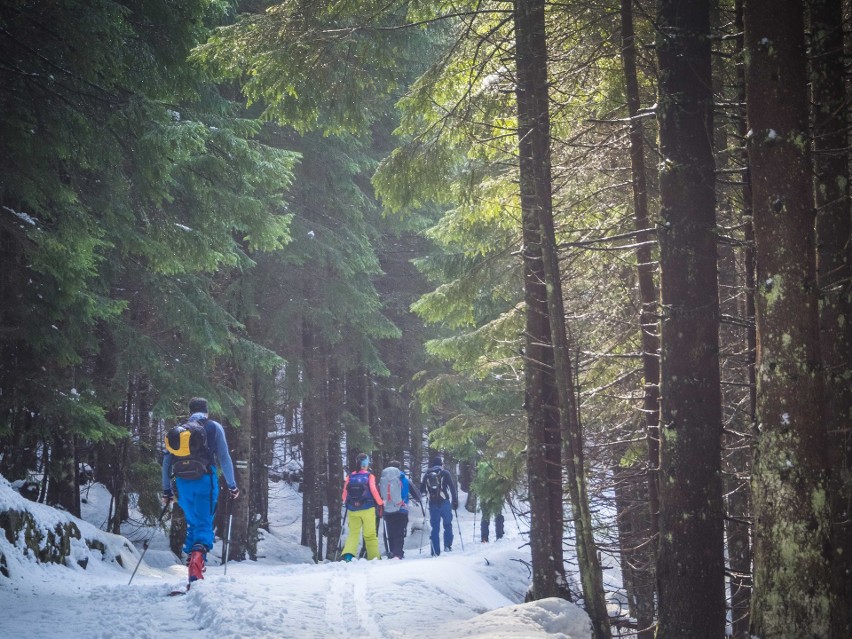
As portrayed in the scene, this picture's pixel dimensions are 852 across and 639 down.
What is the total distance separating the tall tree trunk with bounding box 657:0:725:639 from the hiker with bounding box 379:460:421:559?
445 inches

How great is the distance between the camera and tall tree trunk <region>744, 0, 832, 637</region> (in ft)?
15.0

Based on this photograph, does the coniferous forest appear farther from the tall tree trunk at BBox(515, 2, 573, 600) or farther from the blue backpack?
the blue backpack

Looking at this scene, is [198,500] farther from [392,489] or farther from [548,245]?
[392,489]

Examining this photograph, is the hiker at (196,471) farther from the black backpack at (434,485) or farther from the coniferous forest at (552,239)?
the black backpack at (434,485)

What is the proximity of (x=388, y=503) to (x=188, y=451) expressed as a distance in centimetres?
862

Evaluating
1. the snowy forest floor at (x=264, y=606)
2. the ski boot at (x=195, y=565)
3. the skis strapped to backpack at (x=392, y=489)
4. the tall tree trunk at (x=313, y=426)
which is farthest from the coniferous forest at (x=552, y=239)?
the tall tree trunk at (x=313, y=426)

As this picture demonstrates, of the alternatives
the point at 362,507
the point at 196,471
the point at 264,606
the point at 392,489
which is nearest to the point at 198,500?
the point at 196,471

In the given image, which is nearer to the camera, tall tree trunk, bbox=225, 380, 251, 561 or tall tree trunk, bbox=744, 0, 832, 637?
tall tree trunk, bbox=744, 0, 832, 637

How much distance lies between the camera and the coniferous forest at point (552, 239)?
4887 mm

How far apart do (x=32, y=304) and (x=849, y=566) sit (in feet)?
32.8

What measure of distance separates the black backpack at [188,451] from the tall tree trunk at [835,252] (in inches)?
278

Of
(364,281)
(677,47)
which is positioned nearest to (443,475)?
(364,281)

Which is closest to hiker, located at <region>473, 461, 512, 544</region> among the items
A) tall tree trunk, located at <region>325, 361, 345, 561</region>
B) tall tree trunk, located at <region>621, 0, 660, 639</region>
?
tall tree trunk, located at <region>325, 361, 345, 561</region>

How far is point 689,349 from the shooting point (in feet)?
19.0
